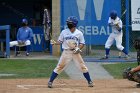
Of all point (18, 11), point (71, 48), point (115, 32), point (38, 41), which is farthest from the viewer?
point (18, 11)

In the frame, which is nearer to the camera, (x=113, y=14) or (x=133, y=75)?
(x=133, y=75)

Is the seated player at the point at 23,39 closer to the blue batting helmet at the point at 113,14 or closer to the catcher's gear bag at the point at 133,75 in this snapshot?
the blue batting helmet at the point at 113,14

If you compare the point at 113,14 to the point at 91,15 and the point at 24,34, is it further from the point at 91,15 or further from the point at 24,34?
the point at 24,34

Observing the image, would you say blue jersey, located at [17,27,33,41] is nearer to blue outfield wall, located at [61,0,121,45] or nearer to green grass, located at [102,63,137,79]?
blue outfield wall, located at [61,0,121,45]

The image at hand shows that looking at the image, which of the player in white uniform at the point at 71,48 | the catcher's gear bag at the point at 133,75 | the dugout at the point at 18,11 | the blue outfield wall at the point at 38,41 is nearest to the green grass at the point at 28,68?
the player in white uniform at the point at 71,48

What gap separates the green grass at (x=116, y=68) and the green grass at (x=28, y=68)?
1.59 metres

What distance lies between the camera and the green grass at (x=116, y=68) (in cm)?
1626

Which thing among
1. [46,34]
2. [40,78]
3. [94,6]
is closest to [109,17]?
[94,6]

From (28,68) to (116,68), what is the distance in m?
3.02

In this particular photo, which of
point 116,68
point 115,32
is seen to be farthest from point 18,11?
point 116,68

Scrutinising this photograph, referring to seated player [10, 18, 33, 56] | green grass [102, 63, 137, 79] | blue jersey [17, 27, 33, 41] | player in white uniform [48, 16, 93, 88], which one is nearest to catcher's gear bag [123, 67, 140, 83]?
player in white uniform [48, 16, 93, 88]

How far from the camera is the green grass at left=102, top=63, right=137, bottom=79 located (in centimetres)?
1626

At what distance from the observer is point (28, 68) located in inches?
680

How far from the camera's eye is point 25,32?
68.1 feet
